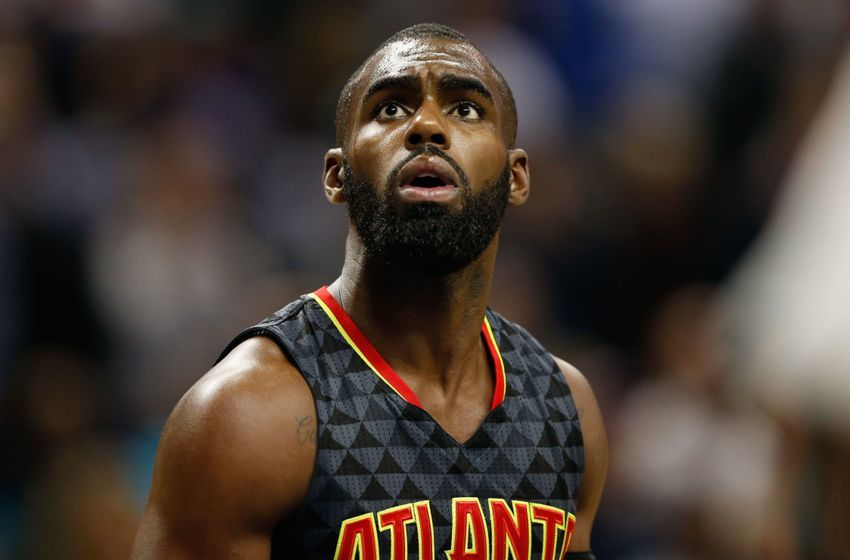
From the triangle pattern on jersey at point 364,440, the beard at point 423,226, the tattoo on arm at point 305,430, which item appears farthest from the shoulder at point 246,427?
the beard at point 423,226

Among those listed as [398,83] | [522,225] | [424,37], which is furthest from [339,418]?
[522,225]

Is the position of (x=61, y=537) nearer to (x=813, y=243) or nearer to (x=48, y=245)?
(x=48, y=245)

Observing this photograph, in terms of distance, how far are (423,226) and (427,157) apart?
0.53 ft

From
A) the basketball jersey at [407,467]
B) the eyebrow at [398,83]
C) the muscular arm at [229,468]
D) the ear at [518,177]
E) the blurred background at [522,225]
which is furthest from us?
the blurred background at [522,225]

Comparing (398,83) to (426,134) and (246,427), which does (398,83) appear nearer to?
(426,134)

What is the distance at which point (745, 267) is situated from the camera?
19.4ft

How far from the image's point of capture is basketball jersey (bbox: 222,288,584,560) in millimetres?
2639

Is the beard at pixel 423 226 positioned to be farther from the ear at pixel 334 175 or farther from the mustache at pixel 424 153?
the ear at pixel 334 175

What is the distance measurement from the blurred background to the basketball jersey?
1129 mm

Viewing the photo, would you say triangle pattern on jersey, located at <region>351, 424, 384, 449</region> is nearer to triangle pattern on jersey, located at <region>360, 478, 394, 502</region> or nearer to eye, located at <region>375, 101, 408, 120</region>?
triangle pattern on jersey, located at <region>360, 478, 394, 502</region>

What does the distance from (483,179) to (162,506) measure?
1.06 meters

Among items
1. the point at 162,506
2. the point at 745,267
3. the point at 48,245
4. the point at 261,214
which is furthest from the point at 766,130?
the point at 162,506

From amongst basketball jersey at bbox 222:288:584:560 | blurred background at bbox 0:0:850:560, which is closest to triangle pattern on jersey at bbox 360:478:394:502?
basketball jersey at bbox 222:288:584:560

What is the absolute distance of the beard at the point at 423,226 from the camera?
278 centimetres
